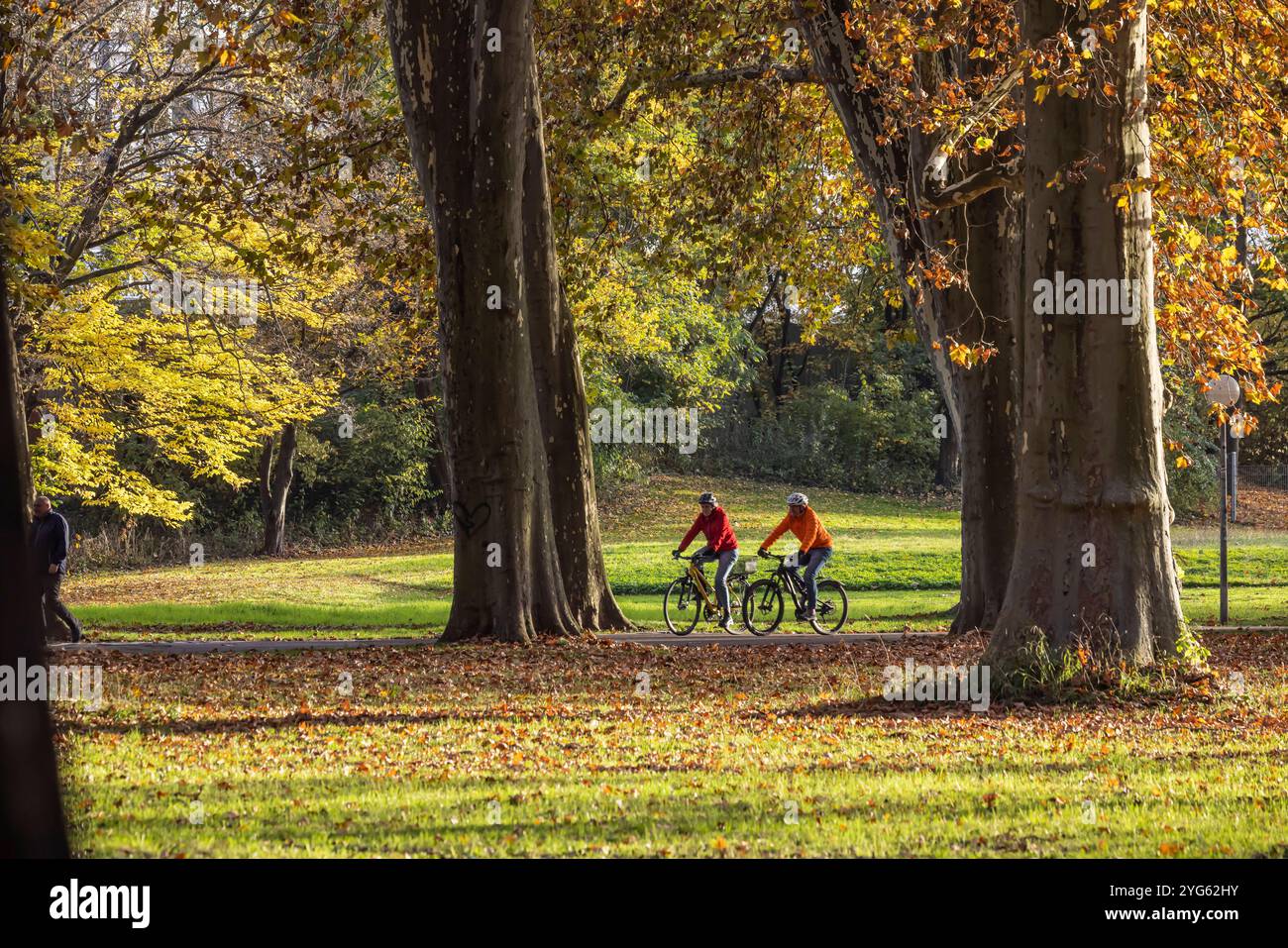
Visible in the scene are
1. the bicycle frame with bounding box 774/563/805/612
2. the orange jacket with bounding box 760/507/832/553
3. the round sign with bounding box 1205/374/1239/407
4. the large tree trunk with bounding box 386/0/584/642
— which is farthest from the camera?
the bicycle frame with bounding box 774/563/805/612

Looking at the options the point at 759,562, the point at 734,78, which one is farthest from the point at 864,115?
the point at 759,562

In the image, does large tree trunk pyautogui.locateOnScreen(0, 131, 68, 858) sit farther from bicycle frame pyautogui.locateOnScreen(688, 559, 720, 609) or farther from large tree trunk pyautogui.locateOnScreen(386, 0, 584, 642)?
bicycle frame pyautogui.locateOnScreen(688, 559, 720, 609)

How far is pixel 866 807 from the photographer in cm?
773

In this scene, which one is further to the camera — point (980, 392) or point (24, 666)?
→ point (980, 392)

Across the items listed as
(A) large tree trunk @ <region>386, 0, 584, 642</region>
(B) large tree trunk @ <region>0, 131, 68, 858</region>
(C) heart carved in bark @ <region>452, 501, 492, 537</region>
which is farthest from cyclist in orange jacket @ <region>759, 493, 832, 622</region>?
(B) large tree trunk @ <region>0, 131, 68, 858</region>

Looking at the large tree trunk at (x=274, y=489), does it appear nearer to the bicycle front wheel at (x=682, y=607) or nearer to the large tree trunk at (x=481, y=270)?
the bicycle front wheel at (x=682, y=607)

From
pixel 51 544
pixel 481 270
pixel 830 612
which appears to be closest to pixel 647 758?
pixel 481 270

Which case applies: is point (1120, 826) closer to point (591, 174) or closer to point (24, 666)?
point (24, 666)

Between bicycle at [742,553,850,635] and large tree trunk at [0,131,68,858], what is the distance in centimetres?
1746

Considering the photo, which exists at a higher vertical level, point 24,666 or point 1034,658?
point 24,666

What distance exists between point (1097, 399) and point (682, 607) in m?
9.95

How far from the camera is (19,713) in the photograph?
380 centimetres

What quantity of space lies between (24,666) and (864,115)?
1624cm

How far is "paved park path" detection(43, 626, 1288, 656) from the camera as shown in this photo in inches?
716
